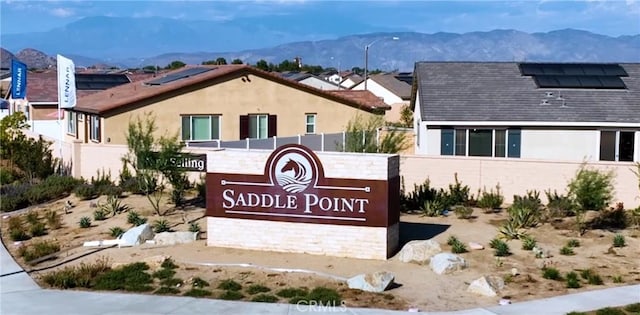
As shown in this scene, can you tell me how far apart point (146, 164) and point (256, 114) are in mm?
13988

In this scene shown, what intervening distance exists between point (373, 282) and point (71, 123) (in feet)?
89.5

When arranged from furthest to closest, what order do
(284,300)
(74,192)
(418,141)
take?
(418,141) → (74,192) → (284,300)

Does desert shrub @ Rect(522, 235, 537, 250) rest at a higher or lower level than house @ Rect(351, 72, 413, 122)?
lower

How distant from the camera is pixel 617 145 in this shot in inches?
1218

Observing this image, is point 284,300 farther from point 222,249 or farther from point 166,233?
point 166,233

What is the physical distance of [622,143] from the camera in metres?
31.0

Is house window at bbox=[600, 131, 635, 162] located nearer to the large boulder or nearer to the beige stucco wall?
the beige stucco wall

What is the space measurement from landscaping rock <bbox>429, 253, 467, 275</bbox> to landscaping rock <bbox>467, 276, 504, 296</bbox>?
125 cm

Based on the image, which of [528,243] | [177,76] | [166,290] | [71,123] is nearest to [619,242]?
[528,243]

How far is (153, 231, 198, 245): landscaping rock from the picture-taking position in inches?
788

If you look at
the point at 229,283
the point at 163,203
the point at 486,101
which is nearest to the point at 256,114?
the point at 486,101

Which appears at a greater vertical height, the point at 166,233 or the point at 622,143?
the point at 622,143

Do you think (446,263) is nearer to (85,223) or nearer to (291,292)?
(291,292)

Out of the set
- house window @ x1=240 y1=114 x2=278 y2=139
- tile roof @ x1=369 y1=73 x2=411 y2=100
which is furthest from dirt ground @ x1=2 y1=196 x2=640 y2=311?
tile roof @ x1=369 y1=73 x2=411 y2=100
